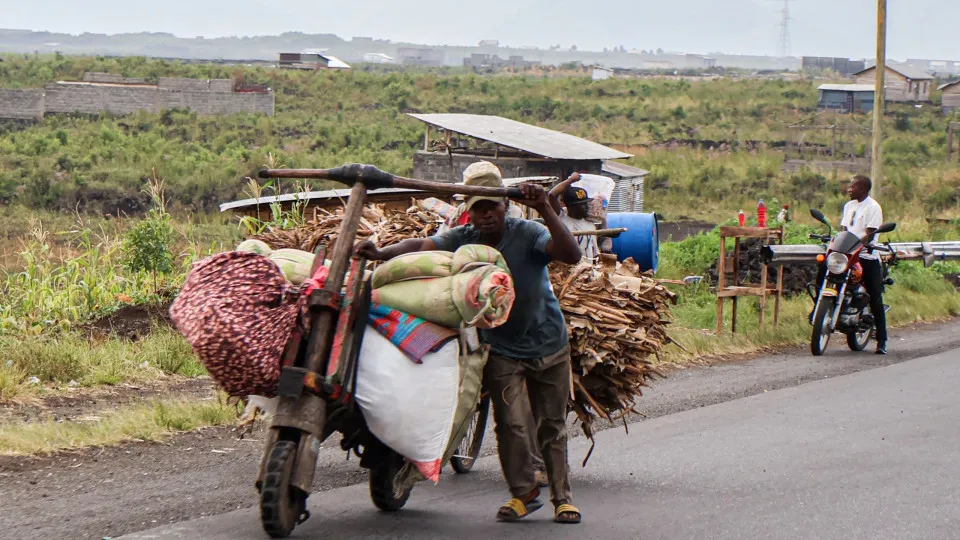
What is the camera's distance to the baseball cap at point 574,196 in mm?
8420

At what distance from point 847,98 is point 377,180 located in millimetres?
82729

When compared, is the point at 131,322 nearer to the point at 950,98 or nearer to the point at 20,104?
the point at 20,104

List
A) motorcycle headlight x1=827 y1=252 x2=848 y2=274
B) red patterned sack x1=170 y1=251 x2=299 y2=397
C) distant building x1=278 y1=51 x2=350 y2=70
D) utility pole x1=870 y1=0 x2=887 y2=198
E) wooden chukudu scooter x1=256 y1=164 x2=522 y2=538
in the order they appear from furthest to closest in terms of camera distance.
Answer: distant building x1=278 y1=51 x2=350 y2=70 < utility pole x1=870 y1=0 x2=887 y2=198 < motorcycle headlight x1=827 y1=252 x2=848 y2=274 < wooden chukudu scooter x1=256 y1=164 x2=522 y2=538 < red patterned sack x1=170 y1=251 x2=299 y2=397

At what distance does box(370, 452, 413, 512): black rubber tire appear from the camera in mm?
6227

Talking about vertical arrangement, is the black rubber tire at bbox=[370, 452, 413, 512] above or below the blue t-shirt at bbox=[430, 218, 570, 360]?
below

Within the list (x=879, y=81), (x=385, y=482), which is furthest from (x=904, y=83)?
(x=385, y=482)

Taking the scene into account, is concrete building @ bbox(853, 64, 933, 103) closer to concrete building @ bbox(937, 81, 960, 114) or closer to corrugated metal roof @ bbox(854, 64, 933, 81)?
corrugated metal roof @ bbox(854, 64, 933, 81)

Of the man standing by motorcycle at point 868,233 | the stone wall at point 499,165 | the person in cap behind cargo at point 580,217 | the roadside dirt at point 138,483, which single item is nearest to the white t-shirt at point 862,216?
the man standing by motorcycle at point 868,233

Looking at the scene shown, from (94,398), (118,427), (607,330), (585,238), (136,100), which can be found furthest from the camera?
(136,100)

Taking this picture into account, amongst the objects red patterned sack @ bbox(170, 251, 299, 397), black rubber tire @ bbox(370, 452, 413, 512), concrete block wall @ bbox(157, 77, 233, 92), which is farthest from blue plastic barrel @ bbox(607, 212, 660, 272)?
concrete block wall @ bbox(157, 77, 233, 92)

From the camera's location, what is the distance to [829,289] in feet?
46.2

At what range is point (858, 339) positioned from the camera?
14352mm

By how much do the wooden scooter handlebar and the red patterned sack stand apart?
61 cm

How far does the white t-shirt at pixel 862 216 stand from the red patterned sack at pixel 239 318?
10.0 meters
